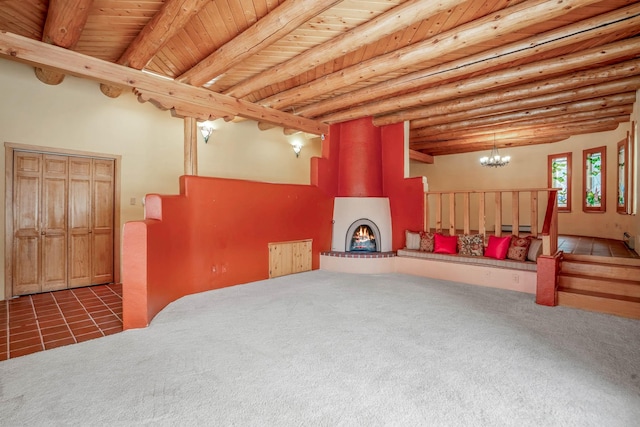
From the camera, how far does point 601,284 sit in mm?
4113

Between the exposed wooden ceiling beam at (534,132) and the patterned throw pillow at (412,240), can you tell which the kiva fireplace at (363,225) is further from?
the exposed wooden ceiling beam at (534,132)

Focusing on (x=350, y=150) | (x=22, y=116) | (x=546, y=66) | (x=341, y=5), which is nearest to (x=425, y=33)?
(x=341, y=5)

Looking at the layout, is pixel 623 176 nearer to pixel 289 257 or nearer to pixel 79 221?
pixel 289 257

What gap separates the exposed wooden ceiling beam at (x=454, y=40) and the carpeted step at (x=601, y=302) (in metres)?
3.20

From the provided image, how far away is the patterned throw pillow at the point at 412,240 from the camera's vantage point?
6047 millimetres

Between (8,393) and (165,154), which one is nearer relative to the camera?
(8,393)

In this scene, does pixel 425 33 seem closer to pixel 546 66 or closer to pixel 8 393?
pixel 546 66

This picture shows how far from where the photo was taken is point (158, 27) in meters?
2.94

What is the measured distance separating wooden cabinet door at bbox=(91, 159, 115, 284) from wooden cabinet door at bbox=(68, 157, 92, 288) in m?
0.08

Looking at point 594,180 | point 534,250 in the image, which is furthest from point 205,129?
point 594,180

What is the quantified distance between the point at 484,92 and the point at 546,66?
1218 millimetres

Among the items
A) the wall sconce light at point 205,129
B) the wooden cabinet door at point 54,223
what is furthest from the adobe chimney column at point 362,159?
the wooden cabinet door at point 54,223

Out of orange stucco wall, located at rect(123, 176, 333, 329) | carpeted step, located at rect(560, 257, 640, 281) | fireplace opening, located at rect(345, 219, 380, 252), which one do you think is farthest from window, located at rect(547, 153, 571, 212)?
orange stucco wall, located at rect(123, 176, 333, 329)

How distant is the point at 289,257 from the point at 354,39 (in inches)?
148
